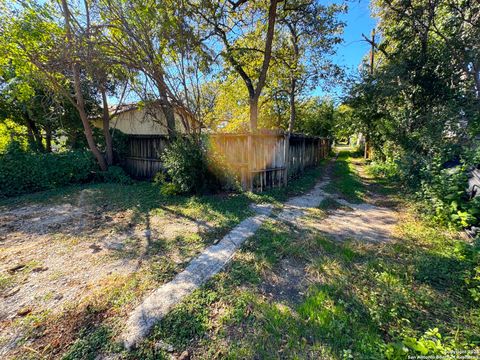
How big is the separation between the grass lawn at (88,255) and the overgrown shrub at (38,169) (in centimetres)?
70

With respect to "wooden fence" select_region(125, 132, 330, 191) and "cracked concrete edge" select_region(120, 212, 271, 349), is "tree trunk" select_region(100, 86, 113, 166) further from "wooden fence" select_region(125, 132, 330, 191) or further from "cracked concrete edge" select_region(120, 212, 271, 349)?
"cracked concrete edge" select_region(120, 212, 271, 349)

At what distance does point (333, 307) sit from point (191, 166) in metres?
4.89

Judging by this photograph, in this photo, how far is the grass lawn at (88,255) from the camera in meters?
1.94

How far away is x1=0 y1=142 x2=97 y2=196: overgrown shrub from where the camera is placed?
247 inches

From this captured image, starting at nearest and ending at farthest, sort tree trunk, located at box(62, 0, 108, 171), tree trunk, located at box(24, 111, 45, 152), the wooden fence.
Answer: tree trunk, located at box(62, 0, 108, 171) → the wooden fence → tree trunk, located at box(24, 111, 45, 152)

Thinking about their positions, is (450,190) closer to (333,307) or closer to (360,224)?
(360,224)

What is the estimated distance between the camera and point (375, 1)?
26.0ft

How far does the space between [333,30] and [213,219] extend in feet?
27.3

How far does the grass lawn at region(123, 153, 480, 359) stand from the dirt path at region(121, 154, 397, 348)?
0.40ft

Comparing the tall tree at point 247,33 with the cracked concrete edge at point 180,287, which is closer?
the cracked concrete edge at point 180,287

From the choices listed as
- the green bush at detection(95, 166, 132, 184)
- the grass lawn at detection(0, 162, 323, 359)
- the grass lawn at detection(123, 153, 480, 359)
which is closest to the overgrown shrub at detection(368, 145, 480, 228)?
the grass lawn at detection(123, 153, 480, 359)

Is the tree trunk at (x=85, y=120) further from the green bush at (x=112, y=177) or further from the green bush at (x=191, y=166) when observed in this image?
the green bush at (x=191, y=166)

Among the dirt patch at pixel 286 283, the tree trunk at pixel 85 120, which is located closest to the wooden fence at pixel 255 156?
the tree trunk at pixel 85 120

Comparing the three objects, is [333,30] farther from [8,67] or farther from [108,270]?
[8,67]
